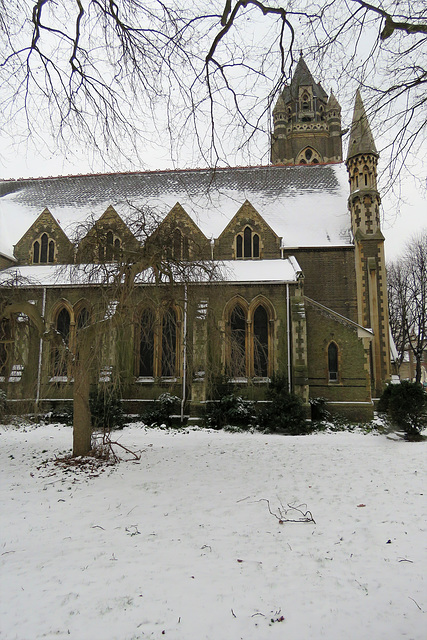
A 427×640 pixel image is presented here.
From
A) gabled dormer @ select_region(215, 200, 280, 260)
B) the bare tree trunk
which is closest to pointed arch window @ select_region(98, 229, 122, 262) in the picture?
the bare tree trunk

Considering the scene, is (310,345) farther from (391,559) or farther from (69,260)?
(391,559)

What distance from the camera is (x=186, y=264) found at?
1018 centimetres

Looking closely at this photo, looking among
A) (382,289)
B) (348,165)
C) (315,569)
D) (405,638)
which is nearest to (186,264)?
(315,569)

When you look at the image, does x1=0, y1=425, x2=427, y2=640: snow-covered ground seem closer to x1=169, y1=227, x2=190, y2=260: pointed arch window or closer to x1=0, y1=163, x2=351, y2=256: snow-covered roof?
x1=169, y1=227, x2=190, y2=260: pointed arch window

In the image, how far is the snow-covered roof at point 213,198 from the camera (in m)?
22.9

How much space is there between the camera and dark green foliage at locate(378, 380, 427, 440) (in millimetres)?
12797

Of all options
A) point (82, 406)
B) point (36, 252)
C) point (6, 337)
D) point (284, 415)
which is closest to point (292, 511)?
point (82, 406)

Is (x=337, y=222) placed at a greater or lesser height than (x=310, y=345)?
greater

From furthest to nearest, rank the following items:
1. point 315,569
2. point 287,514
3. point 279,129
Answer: point 279,129, point 287,514, point 315,569

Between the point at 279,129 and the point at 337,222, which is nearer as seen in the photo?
the point at 337,222

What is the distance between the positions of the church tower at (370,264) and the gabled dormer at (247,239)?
4.31 m

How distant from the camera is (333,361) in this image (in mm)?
18844

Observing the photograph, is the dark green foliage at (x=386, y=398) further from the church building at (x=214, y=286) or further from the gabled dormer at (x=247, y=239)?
the gabled dormer at (x=247, y=239)

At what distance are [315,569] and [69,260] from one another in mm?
8287
